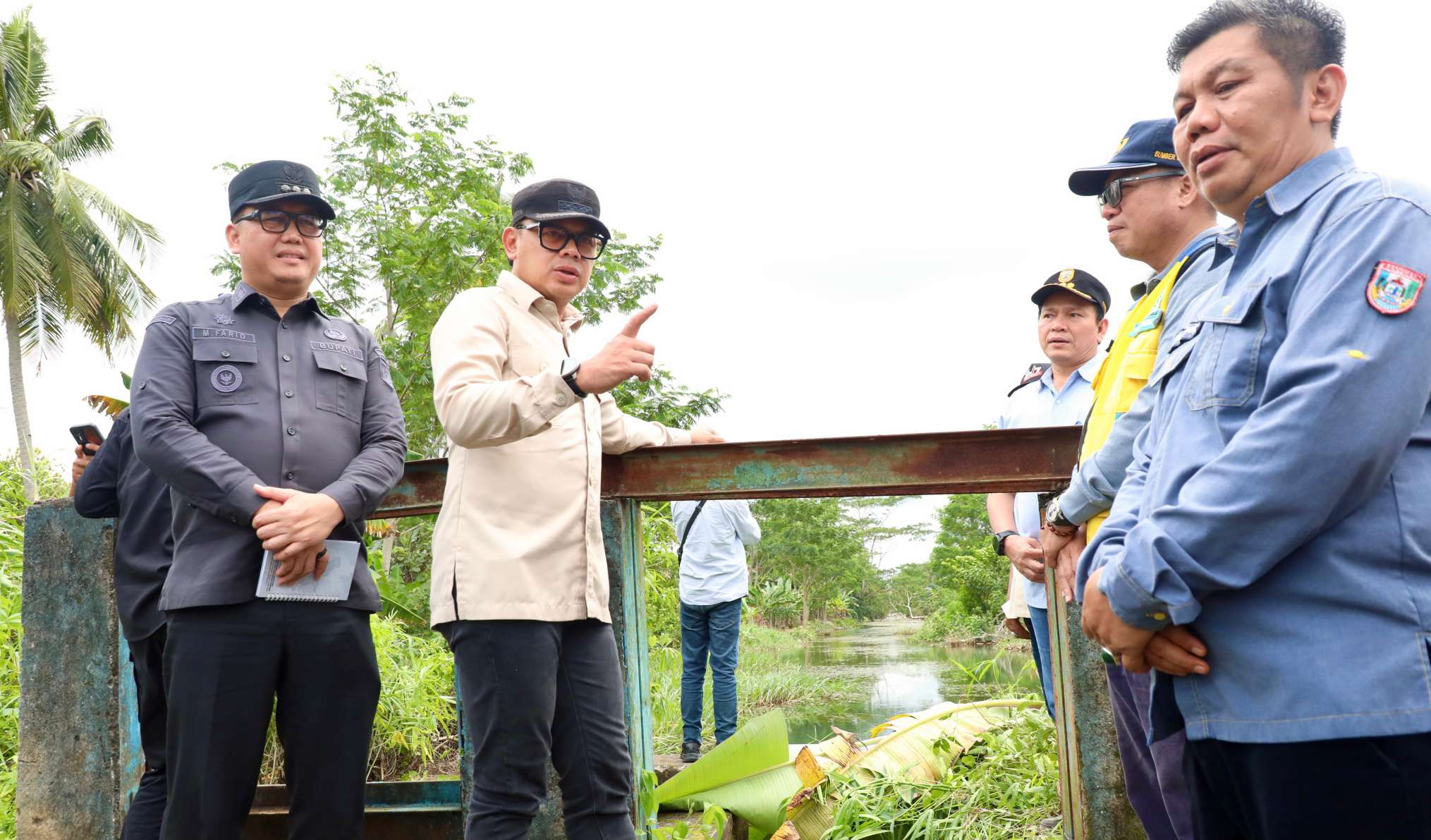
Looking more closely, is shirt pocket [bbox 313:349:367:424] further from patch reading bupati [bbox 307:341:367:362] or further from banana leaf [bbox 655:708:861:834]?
banana leaf [bbox 655:708:861:834]

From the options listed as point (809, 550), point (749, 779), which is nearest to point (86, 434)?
point (749, 779)

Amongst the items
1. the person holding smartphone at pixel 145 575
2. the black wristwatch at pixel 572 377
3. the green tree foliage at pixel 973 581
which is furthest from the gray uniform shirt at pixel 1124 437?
the green tree foliage at pixel 973 581

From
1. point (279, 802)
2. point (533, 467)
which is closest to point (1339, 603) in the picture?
point (533, 467)

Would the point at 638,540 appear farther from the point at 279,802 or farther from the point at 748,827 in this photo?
the point at 279,802

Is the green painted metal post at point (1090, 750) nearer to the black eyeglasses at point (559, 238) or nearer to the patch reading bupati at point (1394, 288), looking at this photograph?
the patch reading bupati at point (1394, 288)

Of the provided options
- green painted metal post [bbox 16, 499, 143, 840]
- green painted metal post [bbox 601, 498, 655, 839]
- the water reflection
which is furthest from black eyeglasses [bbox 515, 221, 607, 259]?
Result: the water reflection

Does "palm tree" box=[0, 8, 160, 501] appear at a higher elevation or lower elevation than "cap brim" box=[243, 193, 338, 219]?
higher

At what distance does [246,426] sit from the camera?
257cm

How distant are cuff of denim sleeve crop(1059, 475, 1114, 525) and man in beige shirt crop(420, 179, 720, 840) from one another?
96 centimetres

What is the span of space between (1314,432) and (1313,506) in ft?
0.30

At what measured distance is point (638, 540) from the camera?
3111 millimetres

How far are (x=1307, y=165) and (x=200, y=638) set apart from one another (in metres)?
2.39

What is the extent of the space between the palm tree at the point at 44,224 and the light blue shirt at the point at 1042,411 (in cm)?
2219

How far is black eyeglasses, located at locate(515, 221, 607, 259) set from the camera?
2.68 m
